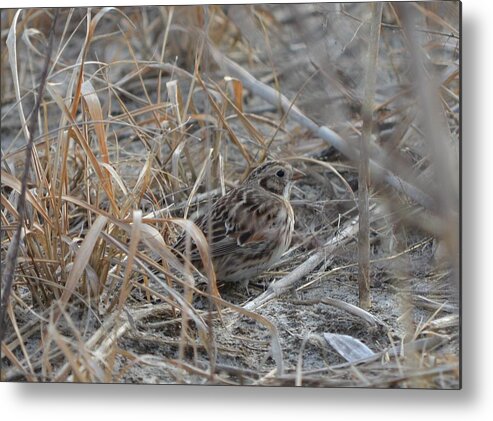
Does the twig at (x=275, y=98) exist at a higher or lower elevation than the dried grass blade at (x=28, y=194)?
higher

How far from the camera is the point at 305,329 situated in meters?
2.33

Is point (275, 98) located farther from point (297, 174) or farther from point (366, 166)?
point (366, 166)

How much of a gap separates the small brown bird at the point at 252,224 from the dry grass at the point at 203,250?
5 cm

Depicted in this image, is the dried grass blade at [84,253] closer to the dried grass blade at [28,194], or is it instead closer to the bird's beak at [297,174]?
the dried grass blade at [28,194]

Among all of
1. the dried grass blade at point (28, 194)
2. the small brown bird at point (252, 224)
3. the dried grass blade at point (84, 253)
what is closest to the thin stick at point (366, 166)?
the small brown bird at point (252, 224)

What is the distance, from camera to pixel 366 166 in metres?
2.20

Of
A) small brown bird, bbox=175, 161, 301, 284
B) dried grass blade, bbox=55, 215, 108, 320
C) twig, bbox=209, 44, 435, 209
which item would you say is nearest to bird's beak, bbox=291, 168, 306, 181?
small brown bird, bbox=175, 161, 301, 284

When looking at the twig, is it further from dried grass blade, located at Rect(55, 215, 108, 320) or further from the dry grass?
dried grass blade, located at Rect(55, 215, 108, 320)

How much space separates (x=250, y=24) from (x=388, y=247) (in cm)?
77

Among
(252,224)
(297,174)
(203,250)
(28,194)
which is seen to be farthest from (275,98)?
(28,194)

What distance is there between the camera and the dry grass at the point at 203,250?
2.21 meters

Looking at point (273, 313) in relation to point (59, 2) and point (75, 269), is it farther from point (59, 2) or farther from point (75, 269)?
point (59, 2)

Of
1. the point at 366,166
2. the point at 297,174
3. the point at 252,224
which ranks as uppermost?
the point at 366,166

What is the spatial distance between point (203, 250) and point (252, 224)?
1.06ft
